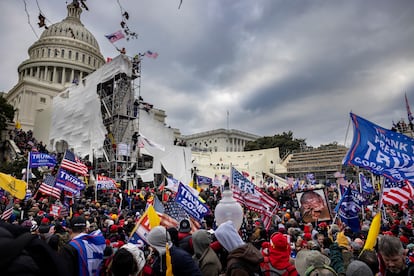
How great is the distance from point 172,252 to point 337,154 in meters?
42.6

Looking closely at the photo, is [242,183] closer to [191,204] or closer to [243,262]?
[191,204]

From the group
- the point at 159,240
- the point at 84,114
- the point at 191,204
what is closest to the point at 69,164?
the point at 191,204

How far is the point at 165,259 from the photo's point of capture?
9.31 ft

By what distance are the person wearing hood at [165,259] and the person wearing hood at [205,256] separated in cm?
21

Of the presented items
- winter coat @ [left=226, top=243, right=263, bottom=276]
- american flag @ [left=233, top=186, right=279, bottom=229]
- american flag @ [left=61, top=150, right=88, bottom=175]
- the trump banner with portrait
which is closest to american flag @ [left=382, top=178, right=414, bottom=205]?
the trump banner with portrait

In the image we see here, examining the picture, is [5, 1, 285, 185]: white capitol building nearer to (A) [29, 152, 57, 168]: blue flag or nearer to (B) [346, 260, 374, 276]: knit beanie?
(A) [29, 152, 57, 168]: blue flag

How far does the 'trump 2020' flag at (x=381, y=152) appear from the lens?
553cm

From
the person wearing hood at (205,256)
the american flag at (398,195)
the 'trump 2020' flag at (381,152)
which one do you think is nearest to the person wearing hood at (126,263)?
the person wearing hood at (205,256)

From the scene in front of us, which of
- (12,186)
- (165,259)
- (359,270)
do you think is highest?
(12,186)

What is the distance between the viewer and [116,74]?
1187 inches

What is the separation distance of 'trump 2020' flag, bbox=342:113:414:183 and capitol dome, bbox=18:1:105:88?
210 feet

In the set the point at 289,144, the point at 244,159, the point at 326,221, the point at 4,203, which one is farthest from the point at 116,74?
the point at 289,144

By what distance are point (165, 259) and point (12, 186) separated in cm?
849

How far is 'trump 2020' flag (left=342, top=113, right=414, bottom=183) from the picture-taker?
553cm
